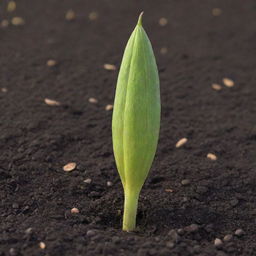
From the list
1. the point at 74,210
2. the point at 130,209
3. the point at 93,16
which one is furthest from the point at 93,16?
the point at 130,209

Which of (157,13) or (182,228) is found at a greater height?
(157,13)

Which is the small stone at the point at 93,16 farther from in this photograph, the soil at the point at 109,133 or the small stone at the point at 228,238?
the small stone at the point at 228,238

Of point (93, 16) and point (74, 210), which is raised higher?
point (93, 16)

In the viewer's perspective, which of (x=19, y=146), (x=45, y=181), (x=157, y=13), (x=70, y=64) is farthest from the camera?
(x=157, y=13)

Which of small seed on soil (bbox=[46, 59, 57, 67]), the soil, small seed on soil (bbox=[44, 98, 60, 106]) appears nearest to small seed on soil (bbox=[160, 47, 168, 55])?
the soil

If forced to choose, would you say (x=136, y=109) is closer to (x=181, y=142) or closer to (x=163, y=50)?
(x=181, y=142)

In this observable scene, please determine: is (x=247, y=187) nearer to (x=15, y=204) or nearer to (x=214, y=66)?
(x=15, y=204)

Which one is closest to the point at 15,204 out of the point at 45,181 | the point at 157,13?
the point at 45,181
